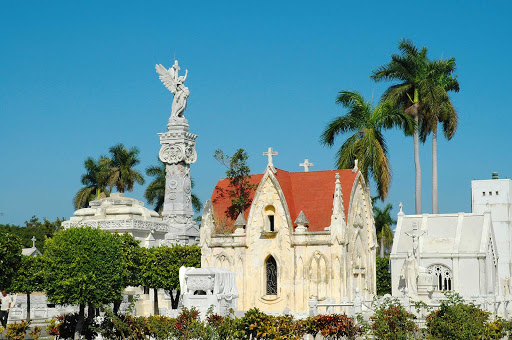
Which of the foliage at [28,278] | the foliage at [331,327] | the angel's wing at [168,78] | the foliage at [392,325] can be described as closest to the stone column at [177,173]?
the angel's wing at [168,78]

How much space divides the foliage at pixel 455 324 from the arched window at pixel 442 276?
20.2 meters

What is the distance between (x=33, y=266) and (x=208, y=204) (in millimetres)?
11580

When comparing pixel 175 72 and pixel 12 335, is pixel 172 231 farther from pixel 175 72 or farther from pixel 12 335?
pixel 12 335

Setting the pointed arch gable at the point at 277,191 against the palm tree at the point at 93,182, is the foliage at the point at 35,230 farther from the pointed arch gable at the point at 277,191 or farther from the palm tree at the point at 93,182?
the pointed arch gable at the point at 277,191

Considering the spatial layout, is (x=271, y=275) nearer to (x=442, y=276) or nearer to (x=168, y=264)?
(x=168, y=264)

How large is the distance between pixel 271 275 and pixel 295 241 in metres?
2.53

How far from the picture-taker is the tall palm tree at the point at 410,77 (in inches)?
2140

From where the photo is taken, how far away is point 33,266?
44.9 meters

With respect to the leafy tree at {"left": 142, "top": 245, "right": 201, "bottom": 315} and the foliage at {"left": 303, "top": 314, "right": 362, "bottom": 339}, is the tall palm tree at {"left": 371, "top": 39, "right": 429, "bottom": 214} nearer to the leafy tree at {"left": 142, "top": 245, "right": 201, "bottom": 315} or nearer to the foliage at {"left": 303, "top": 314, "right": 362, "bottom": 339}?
the leafy tree at {"left": 142, "top": 245, "right": 201, "bottom": 315}

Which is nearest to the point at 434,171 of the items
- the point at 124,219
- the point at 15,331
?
the point at 124,219

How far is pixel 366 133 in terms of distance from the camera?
1912 inches

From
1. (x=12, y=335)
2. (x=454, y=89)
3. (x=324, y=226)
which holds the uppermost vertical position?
(x=454, y=89)

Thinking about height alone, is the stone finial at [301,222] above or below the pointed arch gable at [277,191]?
below

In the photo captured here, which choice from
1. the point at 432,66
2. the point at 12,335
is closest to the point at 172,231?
the point at 432,66
